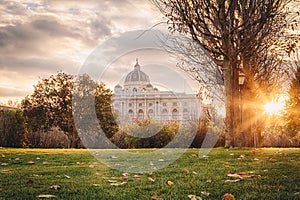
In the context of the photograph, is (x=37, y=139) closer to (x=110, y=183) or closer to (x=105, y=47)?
(x=105, y=47)

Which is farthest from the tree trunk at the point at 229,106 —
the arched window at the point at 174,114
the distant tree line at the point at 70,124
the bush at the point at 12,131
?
the arched window at the point at 174,114

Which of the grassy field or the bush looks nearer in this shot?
the grassy field

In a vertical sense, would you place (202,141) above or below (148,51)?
below

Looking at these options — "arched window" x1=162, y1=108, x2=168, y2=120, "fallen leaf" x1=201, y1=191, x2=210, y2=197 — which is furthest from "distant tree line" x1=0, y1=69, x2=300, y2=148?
"arched window" x1=162, y1=108, x2=168, y2=120

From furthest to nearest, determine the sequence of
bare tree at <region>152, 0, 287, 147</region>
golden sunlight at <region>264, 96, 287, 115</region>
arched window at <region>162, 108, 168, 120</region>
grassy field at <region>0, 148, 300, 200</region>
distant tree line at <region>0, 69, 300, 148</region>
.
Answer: arched window at <region>162, 108, 168, 120</region>, golden sunlight at <region>264, 96, 287, 115</region>, distant tree line at <region>0, 69, 300, 148</region>, bare tree at <region>152, 0, 287, 147</region>, grassy field at <region>0, 148, 300, 200</region>

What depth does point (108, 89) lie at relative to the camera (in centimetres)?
2612

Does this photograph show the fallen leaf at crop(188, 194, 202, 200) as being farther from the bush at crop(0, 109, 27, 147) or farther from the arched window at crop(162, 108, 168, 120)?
the arched window at crop(162, 108, 168, 120)

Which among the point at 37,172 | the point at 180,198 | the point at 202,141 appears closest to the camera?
the point at 180,198

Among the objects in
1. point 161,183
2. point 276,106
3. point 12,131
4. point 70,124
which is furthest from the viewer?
point 70,124

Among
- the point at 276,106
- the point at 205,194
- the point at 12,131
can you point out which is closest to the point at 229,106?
the point at 205,194

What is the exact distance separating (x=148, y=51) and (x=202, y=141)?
4.50 meters

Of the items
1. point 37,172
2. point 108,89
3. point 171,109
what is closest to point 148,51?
point 37,172

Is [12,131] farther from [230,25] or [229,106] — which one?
[230,25]

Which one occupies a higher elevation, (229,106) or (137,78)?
(137,78)
